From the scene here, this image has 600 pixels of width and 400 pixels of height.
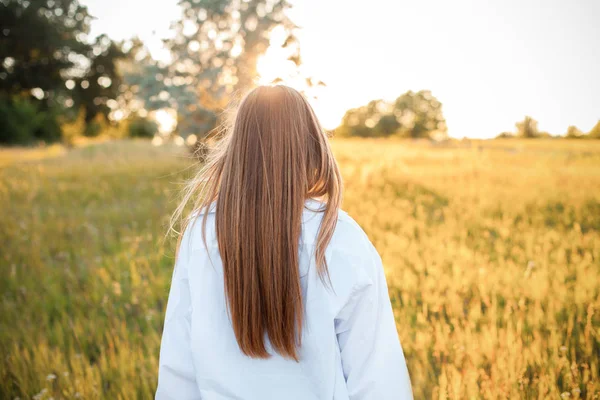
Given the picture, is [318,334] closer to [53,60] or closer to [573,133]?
[573,133]

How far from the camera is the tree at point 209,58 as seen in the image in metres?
11.1

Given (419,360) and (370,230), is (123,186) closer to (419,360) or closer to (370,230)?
(370,230)

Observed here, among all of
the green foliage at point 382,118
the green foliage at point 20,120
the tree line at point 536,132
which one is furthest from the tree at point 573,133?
the green foliage at point 382,118

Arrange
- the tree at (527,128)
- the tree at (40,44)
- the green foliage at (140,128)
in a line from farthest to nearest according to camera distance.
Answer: the green foliage at (140,128), the tree at (40,44), the tree at (527,128)

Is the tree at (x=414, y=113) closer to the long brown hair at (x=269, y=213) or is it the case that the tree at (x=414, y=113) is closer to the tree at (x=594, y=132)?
the tree at (x=594, y=132)

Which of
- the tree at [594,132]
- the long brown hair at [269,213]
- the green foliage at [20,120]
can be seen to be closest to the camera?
the long brown hair at [269,213]

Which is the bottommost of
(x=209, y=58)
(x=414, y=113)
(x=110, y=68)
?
(x=209, y=58)

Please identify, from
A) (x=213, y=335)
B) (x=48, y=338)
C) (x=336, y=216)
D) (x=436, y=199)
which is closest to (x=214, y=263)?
(x=213, y=335)

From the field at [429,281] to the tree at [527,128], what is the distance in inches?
18.5

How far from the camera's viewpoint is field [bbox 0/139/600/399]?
2654mm

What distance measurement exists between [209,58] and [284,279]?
11134mm

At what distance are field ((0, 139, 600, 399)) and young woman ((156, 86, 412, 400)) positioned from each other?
110cm

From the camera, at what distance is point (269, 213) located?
1.40 m

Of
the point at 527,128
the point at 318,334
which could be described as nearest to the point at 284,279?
the point at 318,334
